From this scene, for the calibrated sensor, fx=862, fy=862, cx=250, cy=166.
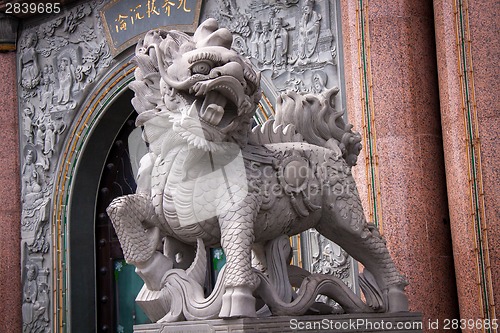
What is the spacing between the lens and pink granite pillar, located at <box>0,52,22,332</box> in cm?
896

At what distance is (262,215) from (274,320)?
472 mm

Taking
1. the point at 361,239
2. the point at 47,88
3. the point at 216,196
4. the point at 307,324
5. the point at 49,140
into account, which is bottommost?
the point at 307,324

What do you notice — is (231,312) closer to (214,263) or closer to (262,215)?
(262,215)

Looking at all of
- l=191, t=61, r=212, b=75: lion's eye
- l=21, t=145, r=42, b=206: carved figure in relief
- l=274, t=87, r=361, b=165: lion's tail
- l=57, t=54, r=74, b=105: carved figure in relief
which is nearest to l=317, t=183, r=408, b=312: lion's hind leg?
l=274, t=87, r=361, b=165: lion's tail

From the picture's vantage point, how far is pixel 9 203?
916 cm

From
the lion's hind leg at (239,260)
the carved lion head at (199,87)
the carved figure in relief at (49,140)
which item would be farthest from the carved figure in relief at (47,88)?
the lion's hind leg at (239,260)

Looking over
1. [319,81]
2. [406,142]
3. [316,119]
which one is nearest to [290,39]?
[319,81]

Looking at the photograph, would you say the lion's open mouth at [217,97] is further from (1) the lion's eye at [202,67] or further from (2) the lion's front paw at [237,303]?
(2) the lion's front paw at [237,303]

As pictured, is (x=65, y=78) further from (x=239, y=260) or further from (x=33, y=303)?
(x=239, y=260)

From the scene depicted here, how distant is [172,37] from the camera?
379cm

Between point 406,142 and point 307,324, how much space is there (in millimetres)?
2576

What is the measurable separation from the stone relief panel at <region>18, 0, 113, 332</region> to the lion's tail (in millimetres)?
4828

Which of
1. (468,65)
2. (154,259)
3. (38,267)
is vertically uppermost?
(468,65)

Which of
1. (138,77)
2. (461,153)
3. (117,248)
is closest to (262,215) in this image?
(138,77)
